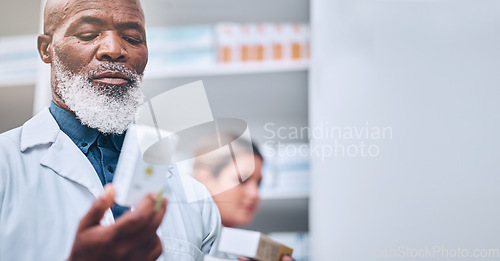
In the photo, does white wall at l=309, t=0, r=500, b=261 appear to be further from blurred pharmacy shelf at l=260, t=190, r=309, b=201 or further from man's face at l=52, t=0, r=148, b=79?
man's face at l=52, t=0, r=148, b=79

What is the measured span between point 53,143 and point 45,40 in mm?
318

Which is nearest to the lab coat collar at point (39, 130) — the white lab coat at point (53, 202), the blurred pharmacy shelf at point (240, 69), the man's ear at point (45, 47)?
the white lab coat at point (53, 202)

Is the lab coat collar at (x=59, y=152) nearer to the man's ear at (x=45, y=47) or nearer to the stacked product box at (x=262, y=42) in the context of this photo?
the man's ear at (x=45, y=47)

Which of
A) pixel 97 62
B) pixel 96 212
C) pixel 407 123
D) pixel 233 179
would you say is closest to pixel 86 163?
pixel 96 212

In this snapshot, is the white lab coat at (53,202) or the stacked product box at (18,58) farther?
the stacked product box at (18,58)

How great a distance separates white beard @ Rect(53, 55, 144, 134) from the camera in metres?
1.28

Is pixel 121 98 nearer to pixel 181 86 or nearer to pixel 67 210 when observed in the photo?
pixel 181 86

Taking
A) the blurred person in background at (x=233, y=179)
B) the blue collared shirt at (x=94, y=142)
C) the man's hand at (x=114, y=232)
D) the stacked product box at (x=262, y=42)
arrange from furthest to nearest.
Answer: the stacked product box at (x=262, y=42) → the blurred person in background at (x=233, y=179) → the blue collared shirt at (x=94, y=142) → the man's hand at (x=114, y=232)

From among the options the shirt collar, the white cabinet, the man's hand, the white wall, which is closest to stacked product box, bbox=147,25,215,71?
the white cabinet

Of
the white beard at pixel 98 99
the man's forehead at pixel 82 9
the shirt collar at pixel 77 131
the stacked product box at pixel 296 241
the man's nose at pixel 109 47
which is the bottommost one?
the stacked product box at pixel 296 241

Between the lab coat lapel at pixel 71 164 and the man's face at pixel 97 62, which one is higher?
the man's face at pixel 97 62

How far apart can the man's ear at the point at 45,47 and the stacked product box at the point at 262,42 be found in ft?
1.75

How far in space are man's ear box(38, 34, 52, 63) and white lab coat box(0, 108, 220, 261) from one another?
6.1 inches

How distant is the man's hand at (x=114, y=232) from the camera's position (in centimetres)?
112
